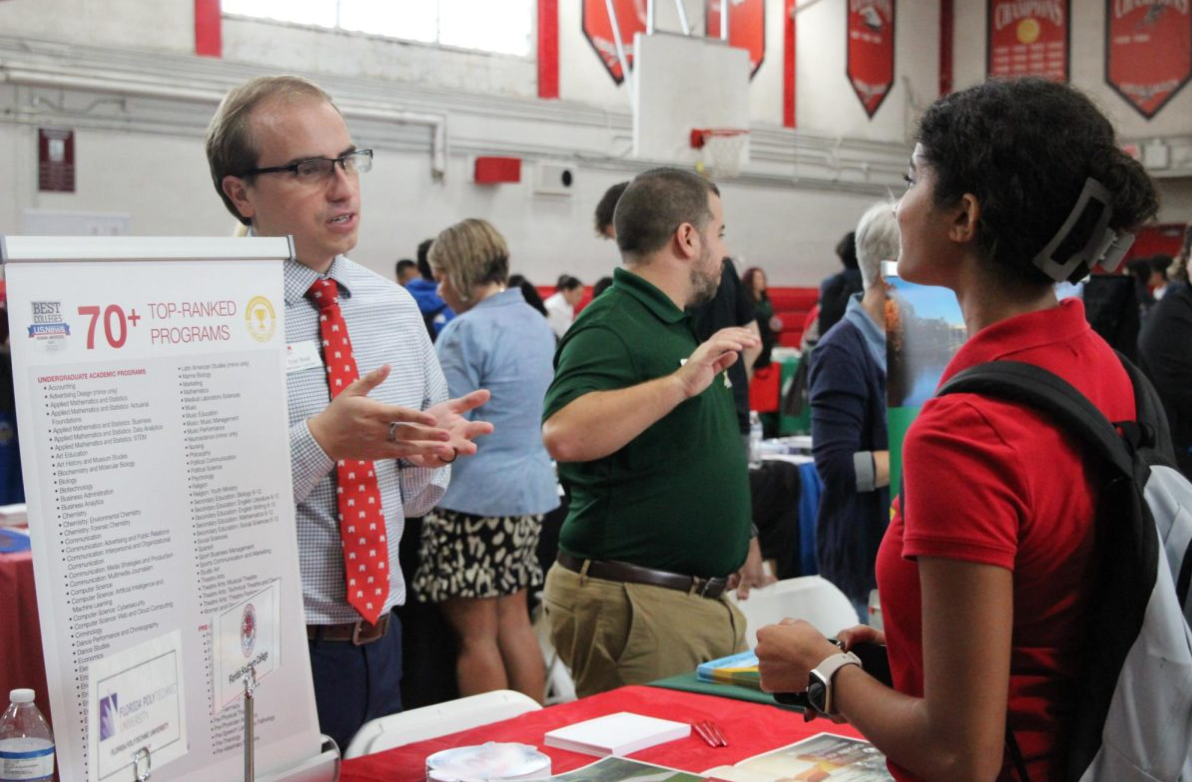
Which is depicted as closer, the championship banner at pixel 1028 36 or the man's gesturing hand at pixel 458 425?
the man's gesturing hand at pixel 458 425

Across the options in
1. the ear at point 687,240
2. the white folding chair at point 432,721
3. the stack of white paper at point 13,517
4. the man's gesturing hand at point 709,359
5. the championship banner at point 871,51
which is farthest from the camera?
the championship banner at point 871,51

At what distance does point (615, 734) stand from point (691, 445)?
31.4 inches

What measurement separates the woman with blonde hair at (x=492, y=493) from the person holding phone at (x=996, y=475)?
8.38ft

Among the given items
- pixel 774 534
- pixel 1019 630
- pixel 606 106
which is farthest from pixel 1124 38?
pixel 1019 630

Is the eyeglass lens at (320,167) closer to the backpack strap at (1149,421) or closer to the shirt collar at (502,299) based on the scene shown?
the backpack strap at (1149,421)

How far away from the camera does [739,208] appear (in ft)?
41.4

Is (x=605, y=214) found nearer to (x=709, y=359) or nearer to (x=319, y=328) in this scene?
(x=709, y=359)

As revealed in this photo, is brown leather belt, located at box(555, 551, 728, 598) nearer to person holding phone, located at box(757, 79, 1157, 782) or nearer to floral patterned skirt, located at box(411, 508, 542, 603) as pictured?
person holding phone, located at box(757, 79, 1157, 782)

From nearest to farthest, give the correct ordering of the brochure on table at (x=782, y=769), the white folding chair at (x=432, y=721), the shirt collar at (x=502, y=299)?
1. the brochure on table at (x=782, y=769)
2. the white folding chair at (x=432, y=721)
3. the shirt collar at (x=502, y=299)

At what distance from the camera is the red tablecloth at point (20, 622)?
293cm

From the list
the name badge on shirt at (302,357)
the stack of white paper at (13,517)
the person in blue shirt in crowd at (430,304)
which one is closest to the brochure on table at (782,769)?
the name badge on shirt at (302,357)

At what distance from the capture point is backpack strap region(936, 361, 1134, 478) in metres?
1.09

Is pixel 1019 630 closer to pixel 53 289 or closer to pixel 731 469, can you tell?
pixel 53 289

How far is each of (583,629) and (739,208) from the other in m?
10.5
